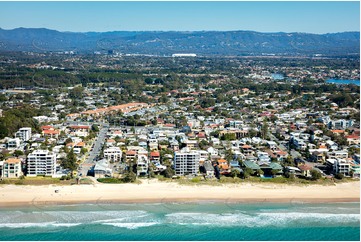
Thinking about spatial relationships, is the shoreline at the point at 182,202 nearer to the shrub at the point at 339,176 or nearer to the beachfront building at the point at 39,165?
the shrub at the point at 339,176

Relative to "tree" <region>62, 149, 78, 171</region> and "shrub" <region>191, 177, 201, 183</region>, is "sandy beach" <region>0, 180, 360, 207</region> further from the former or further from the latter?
"tree" <region>62, 149, 78, 171</region>

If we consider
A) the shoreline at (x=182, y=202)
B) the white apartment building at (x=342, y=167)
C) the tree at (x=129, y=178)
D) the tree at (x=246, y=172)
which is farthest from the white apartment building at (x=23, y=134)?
the white apartment building at (x=342, y=167)

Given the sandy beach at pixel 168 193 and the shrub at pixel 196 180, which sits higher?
the shrub at pixel 196 180

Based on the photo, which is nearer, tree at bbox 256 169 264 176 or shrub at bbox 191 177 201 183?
shrub at bbox 191 177 201 183

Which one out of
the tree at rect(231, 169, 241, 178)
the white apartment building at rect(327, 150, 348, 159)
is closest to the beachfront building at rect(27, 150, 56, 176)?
the tree at rect(231, 169, 241, 178)

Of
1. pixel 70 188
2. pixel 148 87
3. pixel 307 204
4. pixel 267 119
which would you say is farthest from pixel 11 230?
pixel 148 87

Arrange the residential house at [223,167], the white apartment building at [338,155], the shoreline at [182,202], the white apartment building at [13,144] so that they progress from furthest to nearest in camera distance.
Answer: the white apartment building at [13,144] < the white apartment building at [338,155] < the residential house at [223,167] < the shoreline at [182,202]
